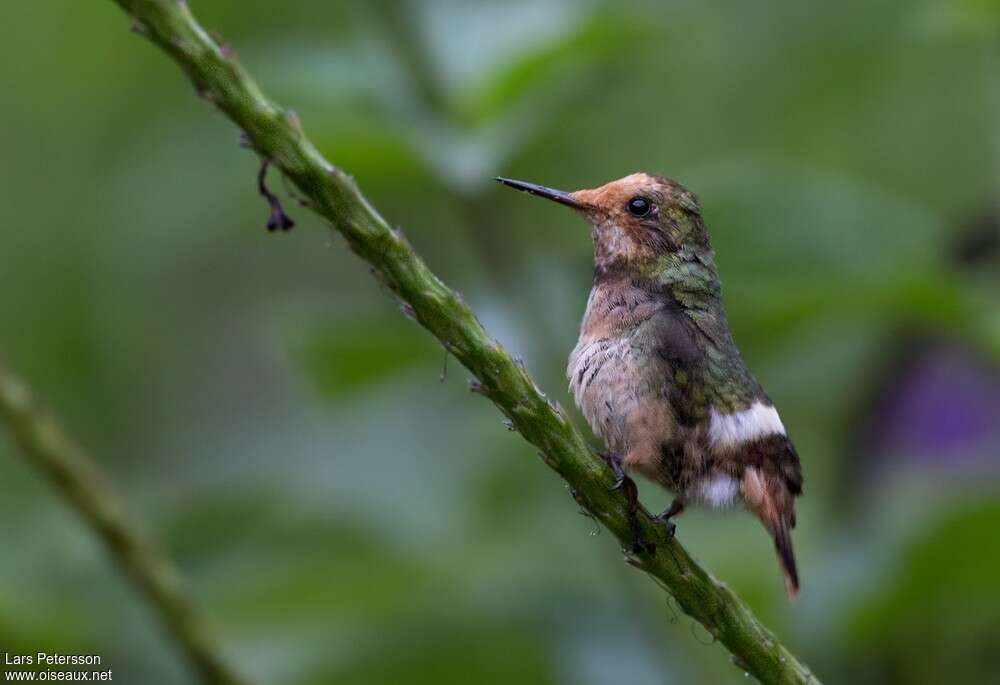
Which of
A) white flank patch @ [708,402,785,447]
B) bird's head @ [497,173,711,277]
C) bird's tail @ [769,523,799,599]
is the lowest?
bird's tail @ [769,523,799,599]

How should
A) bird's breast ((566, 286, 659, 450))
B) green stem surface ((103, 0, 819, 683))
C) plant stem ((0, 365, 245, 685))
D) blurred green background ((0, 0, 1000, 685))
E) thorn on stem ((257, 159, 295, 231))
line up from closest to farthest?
green stem surface ((103, 0, 819, 683)), thorn on stem ((257, 159, 295, 231)), bird's breast ((566, 286, 659, 450)), plant stem ((0, 365, 245, 685)), blurred green background ((0, 0, 1000, 685))

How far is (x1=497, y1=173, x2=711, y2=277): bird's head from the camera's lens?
2.15 m

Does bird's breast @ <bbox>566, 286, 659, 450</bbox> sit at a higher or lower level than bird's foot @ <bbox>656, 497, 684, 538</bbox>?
higher

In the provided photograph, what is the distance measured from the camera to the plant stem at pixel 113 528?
228 centimetres

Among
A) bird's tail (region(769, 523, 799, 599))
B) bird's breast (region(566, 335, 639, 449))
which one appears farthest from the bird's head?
bird's tail (region(769, 523, 799, 599))

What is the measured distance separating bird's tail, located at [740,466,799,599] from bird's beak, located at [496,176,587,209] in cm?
47

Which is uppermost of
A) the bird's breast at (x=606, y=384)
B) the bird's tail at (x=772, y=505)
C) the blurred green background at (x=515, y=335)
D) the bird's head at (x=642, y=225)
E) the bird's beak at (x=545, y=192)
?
the blurred green background at (x=515, y=335)

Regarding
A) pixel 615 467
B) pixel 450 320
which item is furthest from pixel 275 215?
pixel 615 467

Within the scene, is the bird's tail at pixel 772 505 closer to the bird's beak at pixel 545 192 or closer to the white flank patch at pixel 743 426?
the white flank patch at pixel 743 426

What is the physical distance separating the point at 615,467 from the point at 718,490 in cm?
22

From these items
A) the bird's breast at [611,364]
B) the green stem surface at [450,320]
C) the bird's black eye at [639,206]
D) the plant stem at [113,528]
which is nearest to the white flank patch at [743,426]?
the bird's breast at [611,364]

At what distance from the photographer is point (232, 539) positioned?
3430 millimetres

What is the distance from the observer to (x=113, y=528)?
230 cm

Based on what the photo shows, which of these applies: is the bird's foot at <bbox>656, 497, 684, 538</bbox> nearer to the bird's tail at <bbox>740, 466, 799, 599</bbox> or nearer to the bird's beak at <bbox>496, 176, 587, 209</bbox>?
the bird's tail at <bbox>740, 466, 799, 599</bbox>
